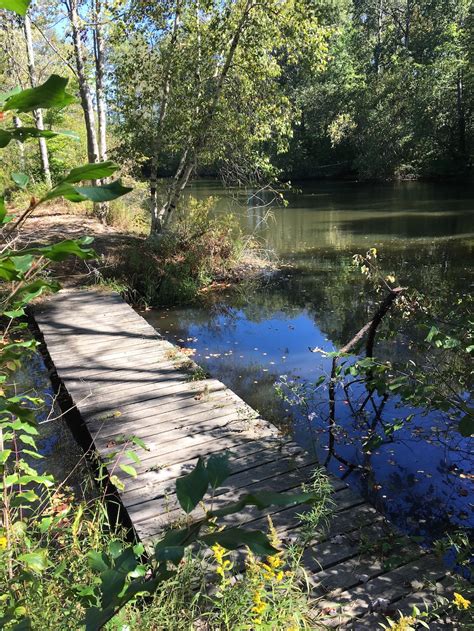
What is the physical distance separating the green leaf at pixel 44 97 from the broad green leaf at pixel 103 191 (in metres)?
0.11

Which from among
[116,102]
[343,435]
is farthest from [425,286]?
[116,102]

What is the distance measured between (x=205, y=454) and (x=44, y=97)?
3.05 meters

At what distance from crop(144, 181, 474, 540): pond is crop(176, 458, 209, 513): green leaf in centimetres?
340

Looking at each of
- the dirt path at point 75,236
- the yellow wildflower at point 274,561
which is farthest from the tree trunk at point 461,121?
the yellow wildflower at point 274,561

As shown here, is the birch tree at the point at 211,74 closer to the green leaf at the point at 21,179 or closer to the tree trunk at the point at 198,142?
the tree trunk at the point at 198,142

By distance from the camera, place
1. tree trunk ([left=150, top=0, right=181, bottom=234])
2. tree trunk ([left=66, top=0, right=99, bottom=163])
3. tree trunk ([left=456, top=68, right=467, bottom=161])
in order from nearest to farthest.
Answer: tree trunk ([left=150, top=0, right=181, bottom=234]) < tree trunk ([left=66, top=0, right=99, bottom=163]) < tree trunk ([left=456, top=68, right=467, bottom=161])

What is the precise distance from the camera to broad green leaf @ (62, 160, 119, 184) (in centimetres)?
63

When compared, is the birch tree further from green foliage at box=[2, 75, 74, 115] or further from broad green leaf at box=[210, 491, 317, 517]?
broad green leaf at box=[210, 491, 317, 517]

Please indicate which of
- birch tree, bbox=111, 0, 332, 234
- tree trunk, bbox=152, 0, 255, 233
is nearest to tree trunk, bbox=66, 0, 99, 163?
birch tree, bbox=111, 0, 332, 234

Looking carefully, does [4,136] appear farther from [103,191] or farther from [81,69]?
[81,69]

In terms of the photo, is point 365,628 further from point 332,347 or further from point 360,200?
point 360,200

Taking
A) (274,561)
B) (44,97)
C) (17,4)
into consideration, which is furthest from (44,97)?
(274,561)

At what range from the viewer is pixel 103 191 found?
25.2 inches

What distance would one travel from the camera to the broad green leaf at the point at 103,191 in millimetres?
629
